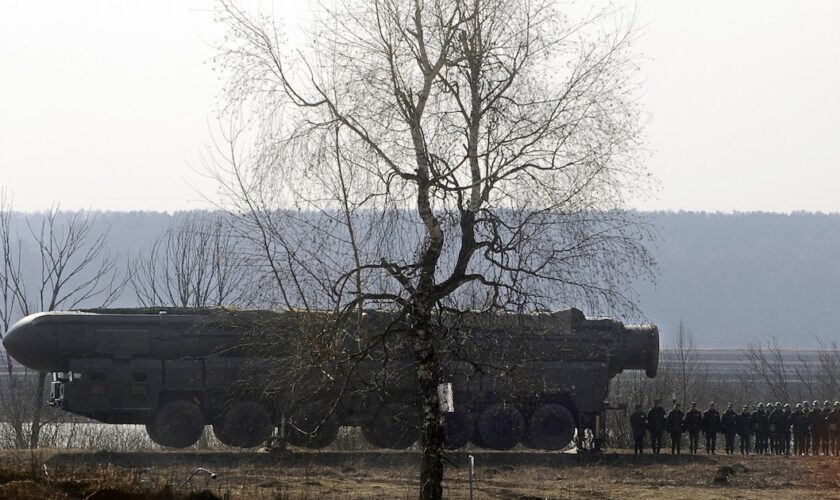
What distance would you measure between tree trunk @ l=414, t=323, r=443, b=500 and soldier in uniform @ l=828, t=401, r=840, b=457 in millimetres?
19390

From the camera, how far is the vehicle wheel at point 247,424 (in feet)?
100

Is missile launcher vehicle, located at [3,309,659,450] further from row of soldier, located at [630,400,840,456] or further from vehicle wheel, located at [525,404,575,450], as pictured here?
row of soldier, located at [630,400,840,456]

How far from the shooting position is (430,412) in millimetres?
18156

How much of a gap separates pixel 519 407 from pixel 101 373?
9990 mm

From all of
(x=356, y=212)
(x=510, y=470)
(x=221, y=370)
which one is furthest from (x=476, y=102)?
(x=221, y=370)

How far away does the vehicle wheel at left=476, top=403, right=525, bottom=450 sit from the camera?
31266 millimetres

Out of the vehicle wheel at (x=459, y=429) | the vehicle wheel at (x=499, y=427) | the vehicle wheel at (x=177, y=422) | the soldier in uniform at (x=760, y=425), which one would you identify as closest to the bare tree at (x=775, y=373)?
the soldier in uniform at (x=760, y=425)

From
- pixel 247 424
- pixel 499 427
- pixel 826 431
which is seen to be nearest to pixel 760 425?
pixel 826 431

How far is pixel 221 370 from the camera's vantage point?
3055cm

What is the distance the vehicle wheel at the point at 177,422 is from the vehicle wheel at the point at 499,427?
22.1ft

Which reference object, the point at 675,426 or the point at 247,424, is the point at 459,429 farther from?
the point at 675,426

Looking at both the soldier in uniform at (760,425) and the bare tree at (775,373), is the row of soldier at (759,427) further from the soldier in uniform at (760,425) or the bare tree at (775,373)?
the bare tree at (775,373)

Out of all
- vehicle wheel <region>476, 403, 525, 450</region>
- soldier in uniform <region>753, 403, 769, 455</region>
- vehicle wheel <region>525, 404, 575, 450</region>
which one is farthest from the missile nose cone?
soldier in uniform <region>753, 403, 769, 455</region>

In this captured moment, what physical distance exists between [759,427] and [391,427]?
10.4m
